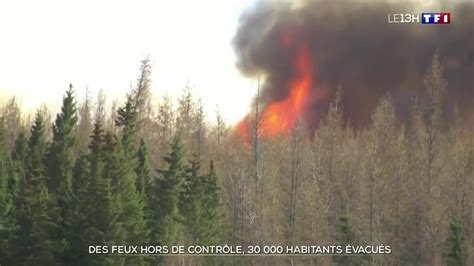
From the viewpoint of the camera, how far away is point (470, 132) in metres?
59.3

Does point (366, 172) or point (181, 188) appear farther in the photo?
point (366, 172)

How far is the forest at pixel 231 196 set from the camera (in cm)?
3203

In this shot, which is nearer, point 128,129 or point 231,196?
point 128,129

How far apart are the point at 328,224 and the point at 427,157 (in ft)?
33.2

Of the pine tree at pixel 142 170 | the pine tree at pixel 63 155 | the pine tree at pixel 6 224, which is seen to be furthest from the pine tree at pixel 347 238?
the pine tree at pixel 6 224

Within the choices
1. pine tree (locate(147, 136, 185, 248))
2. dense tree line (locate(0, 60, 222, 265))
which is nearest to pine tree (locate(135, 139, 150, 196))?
dense tree line (locate(0, 60, 222, 265))

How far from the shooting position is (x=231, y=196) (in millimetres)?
53375

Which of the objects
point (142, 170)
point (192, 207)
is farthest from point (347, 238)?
point (142, 170)

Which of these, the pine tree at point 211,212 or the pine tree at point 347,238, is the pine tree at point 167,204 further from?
the pine tree at point 347,238

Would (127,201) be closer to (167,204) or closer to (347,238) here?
(167,204)

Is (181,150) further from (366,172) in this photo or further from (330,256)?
(366,172)

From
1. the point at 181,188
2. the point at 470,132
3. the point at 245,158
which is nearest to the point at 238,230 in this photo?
the point at 181,188

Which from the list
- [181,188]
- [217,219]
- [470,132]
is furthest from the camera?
[470,132]

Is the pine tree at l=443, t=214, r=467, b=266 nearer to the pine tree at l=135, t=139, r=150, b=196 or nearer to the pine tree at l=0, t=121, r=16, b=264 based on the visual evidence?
the pine tree at l=135, t=139, r=150, b=196
